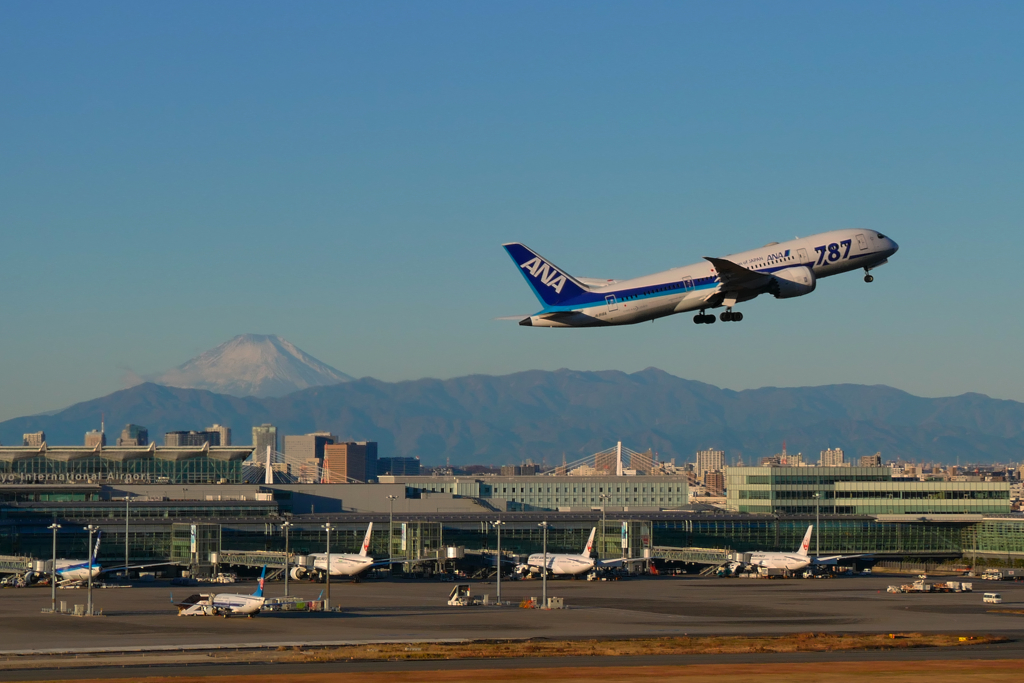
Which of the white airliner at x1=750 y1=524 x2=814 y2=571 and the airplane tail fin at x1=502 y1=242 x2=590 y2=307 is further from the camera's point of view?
the white airliner at x1=750 y1=524 x2=814 y2=571

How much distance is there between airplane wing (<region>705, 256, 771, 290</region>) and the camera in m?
85.5

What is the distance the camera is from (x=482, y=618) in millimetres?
115750

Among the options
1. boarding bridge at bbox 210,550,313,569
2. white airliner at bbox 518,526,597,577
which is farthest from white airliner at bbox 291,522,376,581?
white airliner at bbox 518,526,597,577

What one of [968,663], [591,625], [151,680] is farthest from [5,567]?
[968,663]

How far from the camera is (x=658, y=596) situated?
144250 mm

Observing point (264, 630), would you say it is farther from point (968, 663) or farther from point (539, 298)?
point (968, 663)

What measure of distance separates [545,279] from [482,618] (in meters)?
39.1

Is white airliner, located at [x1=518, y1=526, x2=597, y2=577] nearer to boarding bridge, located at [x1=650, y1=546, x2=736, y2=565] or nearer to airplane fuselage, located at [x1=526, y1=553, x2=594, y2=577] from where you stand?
airplane fuselage, located at [x1=526, y1=553, x2=594, y2=577]

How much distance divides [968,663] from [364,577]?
10676 cm

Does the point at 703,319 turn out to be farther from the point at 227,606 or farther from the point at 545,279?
the point at 227,606

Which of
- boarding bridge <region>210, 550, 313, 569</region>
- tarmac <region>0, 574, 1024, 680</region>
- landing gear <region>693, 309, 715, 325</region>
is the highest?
landing gear <region>693, 309, 715, 325</region>

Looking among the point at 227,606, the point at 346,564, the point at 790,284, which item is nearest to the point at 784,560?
the point at 346,564

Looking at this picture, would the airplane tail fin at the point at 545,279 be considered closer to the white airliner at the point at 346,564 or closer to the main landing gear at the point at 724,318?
the main landing gear at the point at 724,318

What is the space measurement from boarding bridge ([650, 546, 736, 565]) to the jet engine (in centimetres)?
10680
